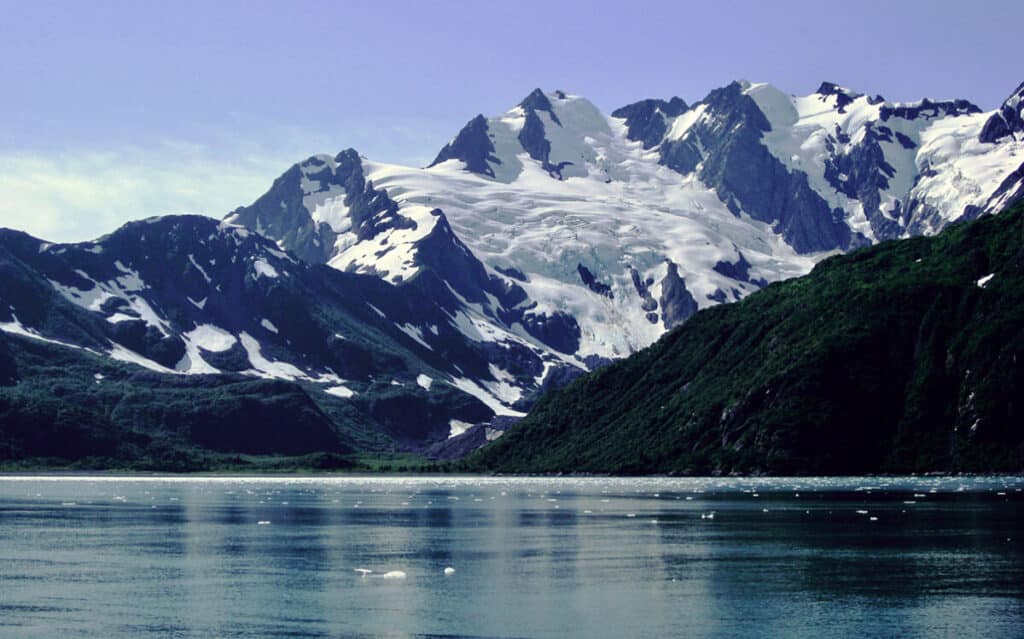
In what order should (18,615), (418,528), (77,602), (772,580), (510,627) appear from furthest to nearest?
(418,528)
(772,580)
(77,602)
(18,615)
(510,627)

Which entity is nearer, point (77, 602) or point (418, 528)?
point (77, 602)

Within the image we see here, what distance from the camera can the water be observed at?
8119 cm

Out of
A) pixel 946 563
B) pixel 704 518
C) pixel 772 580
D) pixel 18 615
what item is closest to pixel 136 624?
pixel 18 615

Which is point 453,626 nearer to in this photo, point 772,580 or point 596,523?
point 772,580

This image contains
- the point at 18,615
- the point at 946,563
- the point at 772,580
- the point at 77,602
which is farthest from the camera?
the point at 946,563

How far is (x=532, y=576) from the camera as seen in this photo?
104 meters

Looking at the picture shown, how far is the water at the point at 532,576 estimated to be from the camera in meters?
81.2

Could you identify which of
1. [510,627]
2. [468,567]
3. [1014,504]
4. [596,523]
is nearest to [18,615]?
[510,627]

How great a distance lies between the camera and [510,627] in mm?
80125

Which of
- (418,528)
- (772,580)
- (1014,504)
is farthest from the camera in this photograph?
(1014,504)

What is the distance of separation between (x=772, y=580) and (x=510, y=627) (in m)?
26.1

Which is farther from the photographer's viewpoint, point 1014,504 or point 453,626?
point 1014,504

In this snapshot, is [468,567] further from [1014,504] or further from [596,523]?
[1014,504]

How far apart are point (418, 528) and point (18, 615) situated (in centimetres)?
7197
